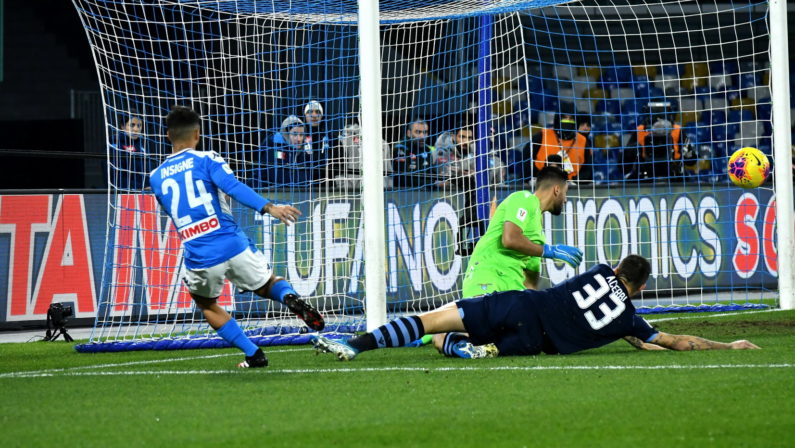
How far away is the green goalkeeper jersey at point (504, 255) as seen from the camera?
8758mm

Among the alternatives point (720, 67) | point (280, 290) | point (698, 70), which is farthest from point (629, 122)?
point (280, 290)

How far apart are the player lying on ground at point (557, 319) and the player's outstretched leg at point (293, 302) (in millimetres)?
437

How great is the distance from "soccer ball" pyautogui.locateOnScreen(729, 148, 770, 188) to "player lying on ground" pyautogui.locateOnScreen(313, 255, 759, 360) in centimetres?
424

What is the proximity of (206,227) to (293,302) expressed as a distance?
84 cm

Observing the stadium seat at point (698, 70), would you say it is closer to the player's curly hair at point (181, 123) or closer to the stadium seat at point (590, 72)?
the stadium seat at point (590, 72)

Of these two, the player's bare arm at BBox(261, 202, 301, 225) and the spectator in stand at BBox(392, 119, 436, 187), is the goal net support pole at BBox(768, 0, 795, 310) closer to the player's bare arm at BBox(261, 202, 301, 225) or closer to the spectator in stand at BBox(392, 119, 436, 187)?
the spectator in stand at BBox(392, 119, 436, 187)

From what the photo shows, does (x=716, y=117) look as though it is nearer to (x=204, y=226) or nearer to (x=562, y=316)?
(x=562, y=316)

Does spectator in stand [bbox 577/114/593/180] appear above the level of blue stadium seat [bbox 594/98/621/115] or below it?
below

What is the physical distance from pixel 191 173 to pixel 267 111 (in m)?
4.59

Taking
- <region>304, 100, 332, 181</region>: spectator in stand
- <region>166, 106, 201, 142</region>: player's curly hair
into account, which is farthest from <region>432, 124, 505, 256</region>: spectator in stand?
<region>166, 106, 201, 142</region>: player's curly hair

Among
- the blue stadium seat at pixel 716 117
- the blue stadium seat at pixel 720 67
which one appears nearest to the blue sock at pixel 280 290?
the blue stadium seat at pixel 716 117

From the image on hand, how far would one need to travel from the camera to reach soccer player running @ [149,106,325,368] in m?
7.59

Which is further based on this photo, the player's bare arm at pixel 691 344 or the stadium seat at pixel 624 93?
the stadium seat at pixel 624 93

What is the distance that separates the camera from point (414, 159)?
44.3 ft
